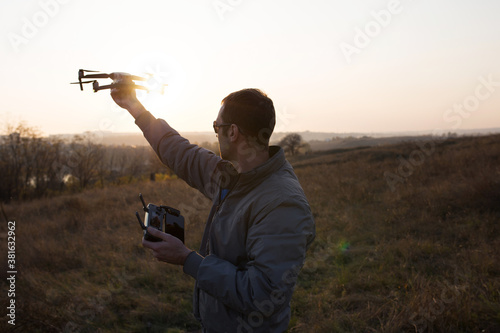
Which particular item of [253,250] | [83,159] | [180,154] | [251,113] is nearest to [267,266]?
[253,250]

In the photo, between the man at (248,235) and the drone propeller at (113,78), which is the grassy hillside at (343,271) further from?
the drone propeller at (113,78)

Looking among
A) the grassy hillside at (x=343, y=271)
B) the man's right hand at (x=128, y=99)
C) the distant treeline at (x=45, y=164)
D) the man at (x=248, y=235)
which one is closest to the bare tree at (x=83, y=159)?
the distant treeline at (x=45, y=164)

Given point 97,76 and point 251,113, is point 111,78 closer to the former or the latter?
point 97,76

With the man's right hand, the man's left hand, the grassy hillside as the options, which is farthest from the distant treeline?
the man's left hand

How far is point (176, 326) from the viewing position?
3830mm

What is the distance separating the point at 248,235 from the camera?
145 cm

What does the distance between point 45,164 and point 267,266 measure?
87.5 feet

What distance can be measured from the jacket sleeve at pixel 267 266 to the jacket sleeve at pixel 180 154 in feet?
2.69

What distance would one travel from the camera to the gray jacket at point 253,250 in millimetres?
1334

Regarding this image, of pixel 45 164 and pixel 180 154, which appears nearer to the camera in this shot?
pixel 180 154

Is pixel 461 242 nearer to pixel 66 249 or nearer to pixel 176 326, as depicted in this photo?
pixel 176 326

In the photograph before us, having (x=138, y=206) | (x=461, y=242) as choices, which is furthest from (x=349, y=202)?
(x=138, y=206)

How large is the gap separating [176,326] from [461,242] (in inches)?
195

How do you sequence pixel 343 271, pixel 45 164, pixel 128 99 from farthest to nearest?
1. pixel 45 164
2. pixel 343 271
3. pixel 128 99
